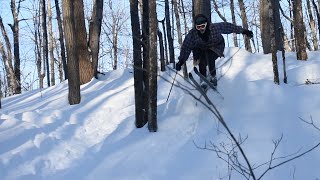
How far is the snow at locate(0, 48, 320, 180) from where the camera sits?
5145mm

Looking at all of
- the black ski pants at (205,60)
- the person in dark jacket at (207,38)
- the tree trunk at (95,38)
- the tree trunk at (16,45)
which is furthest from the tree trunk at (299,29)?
the tree trunk at (16,45)

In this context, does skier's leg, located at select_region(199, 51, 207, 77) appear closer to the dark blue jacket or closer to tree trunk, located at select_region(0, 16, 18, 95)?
the dark blue jacket

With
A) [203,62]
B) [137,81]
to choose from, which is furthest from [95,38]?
[203,62]

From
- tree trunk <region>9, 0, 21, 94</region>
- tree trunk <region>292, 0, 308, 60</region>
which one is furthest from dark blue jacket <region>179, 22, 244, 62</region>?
tree trunk <region>9, 0, 21, 94</region>

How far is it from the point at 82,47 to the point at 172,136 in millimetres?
5807

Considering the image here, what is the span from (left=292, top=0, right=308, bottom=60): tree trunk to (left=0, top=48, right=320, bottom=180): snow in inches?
41.1

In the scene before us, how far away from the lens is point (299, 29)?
30.9 ft

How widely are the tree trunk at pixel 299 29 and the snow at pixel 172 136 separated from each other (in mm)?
1043

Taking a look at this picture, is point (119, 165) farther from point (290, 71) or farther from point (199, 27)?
point (290, 71)

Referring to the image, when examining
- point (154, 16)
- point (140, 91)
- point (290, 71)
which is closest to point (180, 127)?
point (140, 91)

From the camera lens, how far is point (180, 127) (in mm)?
6508

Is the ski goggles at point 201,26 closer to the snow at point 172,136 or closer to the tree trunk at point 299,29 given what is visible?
the snow at point 172,136

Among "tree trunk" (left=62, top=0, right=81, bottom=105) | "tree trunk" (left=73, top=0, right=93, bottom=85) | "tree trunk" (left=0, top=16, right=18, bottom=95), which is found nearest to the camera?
"tree trunk" (left=62, top=0, right=81, bottom=105)

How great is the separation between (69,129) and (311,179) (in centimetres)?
431
